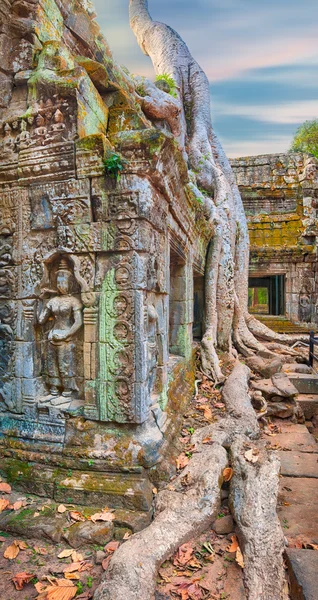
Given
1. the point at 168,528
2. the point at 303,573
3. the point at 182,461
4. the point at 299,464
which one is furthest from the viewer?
the point at 299,464

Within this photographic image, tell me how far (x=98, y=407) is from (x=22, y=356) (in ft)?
2.87

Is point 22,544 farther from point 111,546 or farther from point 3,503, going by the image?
point 111,546

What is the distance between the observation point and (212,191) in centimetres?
878

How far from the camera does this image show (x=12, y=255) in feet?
11.1

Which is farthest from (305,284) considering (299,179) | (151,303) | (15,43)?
(15,43)

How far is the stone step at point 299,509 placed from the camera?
2861mm

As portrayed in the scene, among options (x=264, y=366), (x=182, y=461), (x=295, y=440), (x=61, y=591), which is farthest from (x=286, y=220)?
(x=61, y=591)

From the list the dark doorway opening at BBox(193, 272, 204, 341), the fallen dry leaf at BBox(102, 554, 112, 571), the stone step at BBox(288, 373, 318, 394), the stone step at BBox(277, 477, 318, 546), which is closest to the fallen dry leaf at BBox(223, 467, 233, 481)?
the stone step at BBox(277, 477, 318, 546)

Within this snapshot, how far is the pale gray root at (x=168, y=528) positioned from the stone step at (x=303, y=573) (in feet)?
2.19

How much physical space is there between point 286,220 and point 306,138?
25.0 ft

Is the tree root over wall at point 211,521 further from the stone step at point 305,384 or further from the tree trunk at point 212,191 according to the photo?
the stone step at point 305,384

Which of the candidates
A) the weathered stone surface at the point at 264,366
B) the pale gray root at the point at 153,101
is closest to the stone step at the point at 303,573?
the weathered stone surface at the point at 264,366

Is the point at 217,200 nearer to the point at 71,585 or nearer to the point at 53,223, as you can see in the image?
the point at 53,223

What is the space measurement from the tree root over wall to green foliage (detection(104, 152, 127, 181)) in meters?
2.61
